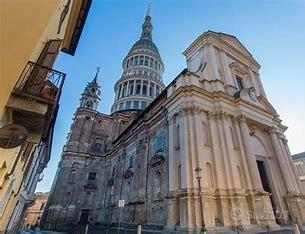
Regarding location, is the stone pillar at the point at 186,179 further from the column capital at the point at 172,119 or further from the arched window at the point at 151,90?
the arched window at the point at 151,90

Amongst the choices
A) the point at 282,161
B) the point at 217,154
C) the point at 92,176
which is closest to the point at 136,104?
the point at 92,176

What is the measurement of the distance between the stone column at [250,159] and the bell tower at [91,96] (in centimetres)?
2761

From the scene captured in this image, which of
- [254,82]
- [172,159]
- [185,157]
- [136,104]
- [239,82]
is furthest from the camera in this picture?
[136,104]

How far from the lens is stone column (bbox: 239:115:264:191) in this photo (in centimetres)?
1337

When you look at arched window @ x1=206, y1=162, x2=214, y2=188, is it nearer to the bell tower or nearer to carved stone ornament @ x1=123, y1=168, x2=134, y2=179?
carved stone ornament @ x1=123, y1=168, x2=134, y2=179

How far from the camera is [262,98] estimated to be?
20422 mm

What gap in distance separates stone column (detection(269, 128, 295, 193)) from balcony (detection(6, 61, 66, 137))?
1845 centimetres

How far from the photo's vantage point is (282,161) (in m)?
16.7

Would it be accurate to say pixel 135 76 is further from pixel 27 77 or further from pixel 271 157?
pixel 27 77

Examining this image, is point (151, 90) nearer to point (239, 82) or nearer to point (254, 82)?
point (254, 82)

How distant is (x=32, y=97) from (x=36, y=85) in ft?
1.58

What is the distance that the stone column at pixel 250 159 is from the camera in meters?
13.4

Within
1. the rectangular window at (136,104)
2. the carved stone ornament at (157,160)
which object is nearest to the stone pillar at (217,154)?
the carved stone ornament at (157,160)

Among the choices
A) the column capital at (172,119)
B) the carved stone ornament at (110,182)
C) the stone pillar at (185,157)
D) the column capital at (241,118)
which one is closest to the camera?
the stone pillar at (185,157)
